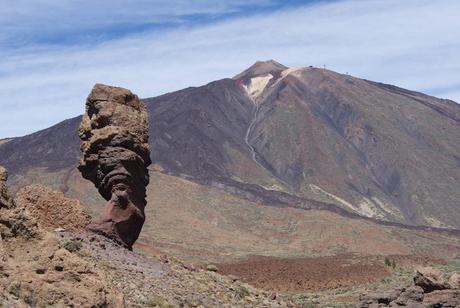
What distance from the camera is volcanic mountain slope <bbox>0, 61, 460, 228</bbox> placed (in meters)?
147

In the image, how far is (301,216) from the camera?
9956 centimetres

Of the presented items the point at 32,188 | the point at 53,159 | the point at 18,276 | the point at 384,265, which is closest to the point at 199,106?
the point at 53,159

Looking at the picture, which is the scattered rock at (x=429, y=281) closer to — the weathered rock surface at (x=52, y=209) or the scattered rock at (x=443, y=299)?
the scattered rock at (x=443, y=299)

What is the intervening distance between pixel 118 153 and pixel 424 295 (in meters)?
9.99

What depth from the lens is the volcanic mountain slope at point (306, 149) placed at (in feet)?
482

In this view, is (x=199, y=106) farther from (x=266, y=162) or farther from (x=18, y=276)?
(x=18, y=276)

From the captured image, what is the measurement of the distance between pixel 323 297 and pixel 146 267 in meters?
22.1

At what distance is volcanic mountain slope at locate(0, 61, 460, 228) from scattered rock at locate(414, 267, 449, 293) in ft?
307

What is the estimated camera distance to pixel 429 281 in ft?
86.8

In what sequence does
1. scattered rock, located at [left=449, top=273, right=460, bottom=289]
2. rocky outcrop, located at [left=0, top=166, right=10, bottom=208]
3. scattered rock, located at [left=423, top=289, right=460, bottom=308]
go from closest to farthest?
1. rocky outcrop, located at [left=0, top=166, right=10, bottom=208]
2. scattered rock, located at [left=423, top=289, right=460, bottom=308]
3. scattered rock, located at [left=449, top=273, right=460, bottom=289]

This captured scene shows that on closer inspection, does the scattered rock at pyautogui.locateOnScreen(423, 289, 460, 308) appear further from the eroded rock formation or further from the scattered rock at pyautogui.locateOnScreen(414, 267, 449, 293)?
the eroded rock formation

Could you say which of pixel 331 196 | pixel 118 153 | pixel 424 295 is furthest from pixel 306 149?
pixel 118 153

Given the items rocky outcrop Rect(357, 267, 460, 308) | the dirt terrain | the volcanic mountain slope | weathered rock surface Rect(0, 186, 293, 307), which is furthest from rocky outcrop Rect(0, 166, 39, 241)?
the volcanic mountain slope

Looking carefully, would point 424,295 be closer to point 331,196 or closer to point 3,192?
point 3,192
